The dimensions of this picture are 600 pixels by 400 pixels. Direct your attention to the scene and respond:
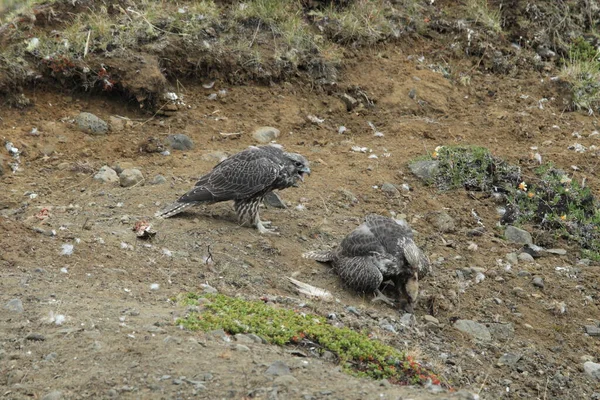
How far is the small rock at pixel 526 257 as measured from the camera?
7.82 metres

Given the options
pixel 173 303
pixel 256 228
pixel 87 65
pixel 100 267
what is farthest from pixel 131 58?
pixel 173 303

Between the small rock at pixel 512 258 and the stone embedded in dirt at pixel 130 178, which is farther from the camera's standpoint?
the stone embedded in dirt at pixel 130 178

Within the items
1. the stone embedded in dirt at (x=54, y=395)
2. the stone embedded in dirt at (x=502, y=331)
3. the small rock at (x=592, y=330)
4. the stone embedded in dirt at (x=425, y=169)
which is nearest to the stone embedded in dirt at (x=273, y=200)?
the stone embedded in dirt at (x=425, y=169)

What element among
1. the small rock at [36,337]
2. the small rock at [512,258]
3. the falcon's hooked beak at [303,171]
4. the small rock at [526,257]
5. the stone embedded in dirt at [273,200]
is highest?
the falcon's hooked beak at [303,171]

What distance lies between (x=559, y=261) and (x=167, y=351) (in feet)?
15.3

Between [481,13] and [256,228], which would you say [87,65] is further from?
[481,13]

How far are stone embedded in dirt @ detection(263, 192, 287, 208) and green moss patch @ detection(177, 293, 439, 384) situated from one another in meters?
2.66

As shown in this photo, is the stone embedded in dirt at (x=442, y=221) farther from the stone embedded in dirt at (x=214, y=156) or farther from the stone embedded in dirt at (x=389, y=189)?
the stone embedded in dirt at (x=214, y=156)

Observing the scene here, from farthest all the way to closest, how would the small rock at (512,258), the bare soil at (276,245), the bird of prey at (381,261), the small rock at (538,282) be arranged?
1. the small rock at (512,258)
2. the small rock at (538,282)
3. the bird of prey at (381,261)
4. the bare soil at (276,245)

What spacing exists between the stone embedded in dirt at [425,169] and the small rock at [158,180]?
2.83 m

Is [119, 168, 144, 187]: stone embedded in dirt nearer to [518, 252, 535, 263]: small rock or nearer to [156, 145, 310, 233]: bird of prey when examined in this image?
[156, 145, 310, 233]: bird of prey

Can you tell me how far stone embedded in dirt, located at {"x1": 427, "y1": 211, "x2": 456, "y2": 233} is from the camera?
8.18 m

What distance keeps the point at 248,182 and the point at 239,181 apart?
0.09 m

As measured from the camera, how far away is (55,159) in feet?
29.0
